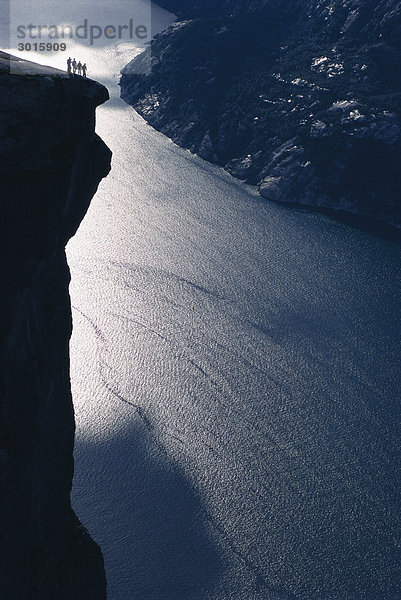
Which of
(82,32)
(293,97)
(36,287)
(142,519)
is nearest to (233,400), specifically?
(142,519)

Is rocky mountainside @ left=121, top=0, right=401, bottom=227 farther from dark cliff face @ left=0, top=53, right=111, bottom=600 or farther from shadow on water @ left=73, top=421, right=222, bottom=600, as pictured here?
dark cliff face @ left=0, top=53, right=111, bottom=600

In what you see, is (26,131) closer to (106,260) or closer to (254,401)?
(254,401)

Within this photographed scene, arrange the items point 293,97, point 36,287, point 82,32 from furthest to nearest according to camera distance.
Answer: point 82,32 < point 293,97 < point 36,287

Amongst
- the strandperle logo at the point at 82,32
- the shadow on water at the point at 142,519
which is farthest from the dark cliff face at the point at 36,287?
the strandperle logo at the point at 82,32

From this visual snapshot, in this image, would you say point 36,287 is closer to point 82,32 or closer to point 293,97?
point 293,97

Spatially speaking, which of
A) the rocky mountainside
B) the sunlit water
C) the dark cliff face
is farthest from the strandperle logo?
the dark cliff face

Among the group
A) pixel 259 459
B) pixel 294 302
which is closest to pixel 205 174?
pixel 294 302

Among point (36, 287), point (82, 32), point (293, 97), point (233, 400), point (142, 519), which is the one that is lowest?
point (142, 519)
